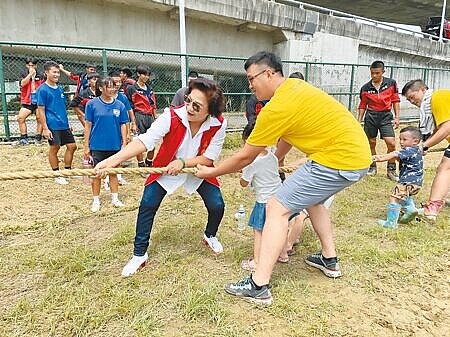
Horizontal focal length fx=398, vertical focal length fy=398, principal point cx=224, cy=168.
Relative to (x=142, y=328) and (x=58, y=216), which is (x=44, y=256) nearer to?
(x=58, y=216)

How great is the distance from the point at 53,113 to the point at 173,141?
9.98ft

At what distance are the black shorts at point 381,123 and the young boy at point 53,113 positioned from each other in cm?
446

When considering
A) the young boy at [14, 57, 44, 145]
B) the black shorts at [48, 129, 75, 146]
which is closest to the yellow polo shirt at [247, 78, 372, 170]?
the black shorts at [48, 129, 75, 146]

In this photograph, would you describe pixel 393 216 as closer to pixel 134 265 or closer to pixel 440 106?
pixel 440 106

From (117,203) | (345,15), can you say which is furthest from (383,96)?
(345,15)

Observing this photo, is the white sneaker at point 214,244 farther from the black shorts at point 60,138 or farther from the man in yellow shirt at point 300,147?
the black shorts at point 60,138

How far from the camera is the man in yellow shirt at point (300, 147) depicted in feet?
7.75

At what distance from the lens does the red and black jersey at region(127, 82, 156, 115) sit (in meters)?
6.12

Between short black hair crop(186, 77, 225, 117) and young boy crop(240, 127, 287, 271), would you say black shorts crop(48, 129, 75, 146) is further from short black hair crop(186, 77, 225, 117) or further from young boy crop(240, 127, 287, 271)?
young boy crop(240, 127, 287, 271)

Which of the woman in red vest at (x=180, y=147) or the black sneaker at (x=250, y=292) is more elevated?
the woman in red vest at (x=180, y=147)

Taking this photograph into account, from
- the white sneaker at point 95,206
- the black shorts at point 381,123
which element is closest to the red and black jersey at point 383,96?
the black shorts at point 381,123

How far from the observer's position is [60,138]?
5.30 meters

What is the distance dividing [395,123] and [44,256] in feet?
17.9

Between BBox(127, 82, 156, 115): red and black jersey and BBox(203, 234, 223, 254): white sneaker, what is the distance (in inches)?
133
